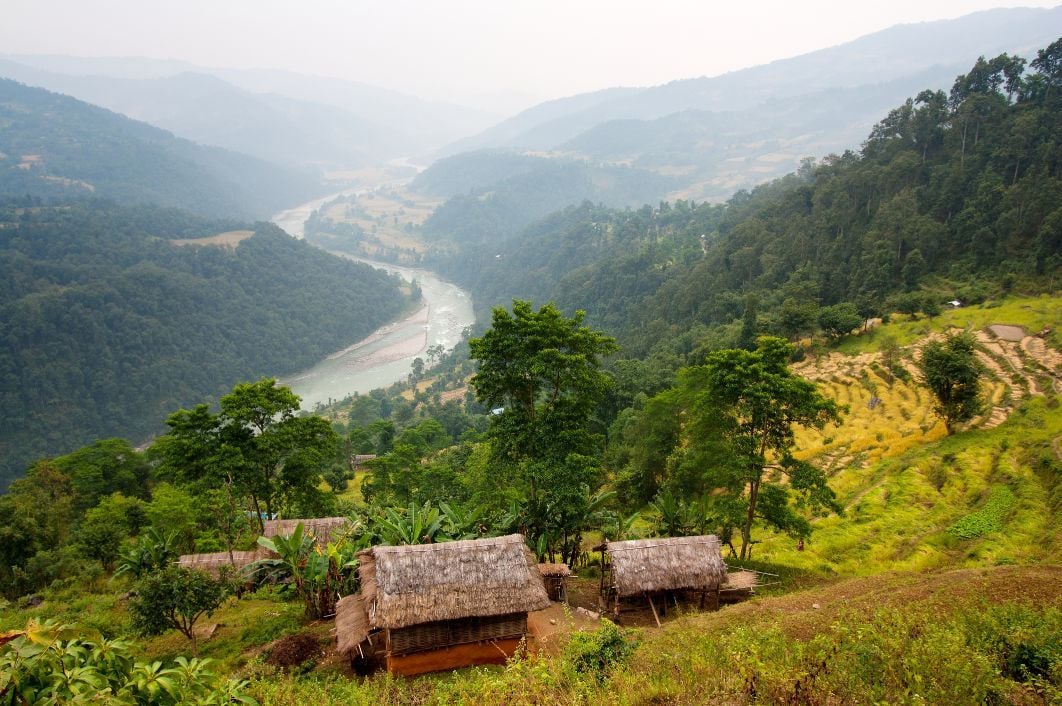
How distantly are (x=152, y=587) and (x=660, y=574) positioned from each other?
11.4 m

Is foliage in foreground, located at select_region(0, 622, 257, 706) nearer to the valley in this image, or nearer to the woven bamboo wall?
the valley

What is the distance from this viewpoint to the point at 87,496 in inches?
1291

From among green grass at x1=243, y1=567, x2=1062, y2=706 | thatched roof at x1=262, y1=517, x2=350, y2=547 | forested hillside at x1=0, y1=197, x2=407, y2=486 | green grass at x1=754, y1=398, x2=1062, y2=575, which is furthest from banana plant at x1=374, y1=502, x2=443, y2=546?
forested hillside at x1=0, y1=197, x2=407, y2=486

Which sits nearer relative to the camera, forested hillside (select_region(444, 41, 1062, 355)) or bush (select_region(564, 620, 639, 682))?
bush (select_region(564, 620, 639, 682))

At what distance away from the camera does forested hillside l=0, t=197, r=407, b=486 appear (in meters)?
70.0

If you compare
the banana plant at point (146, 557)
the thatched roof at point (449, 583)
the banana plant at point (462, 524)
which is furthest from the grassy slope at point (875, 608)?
the banana plant at point (462, 524)

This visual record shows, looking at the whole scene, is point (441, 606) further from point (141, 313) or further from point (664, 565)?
point (141, 313)

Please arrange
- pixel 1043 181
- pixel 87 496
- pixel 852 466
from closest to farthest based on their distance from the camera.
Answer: pixel 852 466, pixel 87 496, pixel 1043 181

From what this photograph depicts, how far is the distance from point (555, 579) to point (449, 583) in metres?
4.10

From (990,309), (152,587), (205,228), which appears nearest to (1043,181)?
(990,309)

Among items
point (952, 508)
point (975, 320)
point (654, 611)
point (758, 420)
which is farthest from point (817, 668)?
point (975, 320)

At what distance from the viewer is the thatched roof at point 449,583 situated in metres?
11.3

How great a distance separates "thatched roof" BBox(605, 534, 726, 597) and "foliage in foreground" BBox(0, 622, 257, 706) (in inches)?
368

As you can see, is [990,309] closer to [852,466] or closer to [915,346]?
[915,346]
